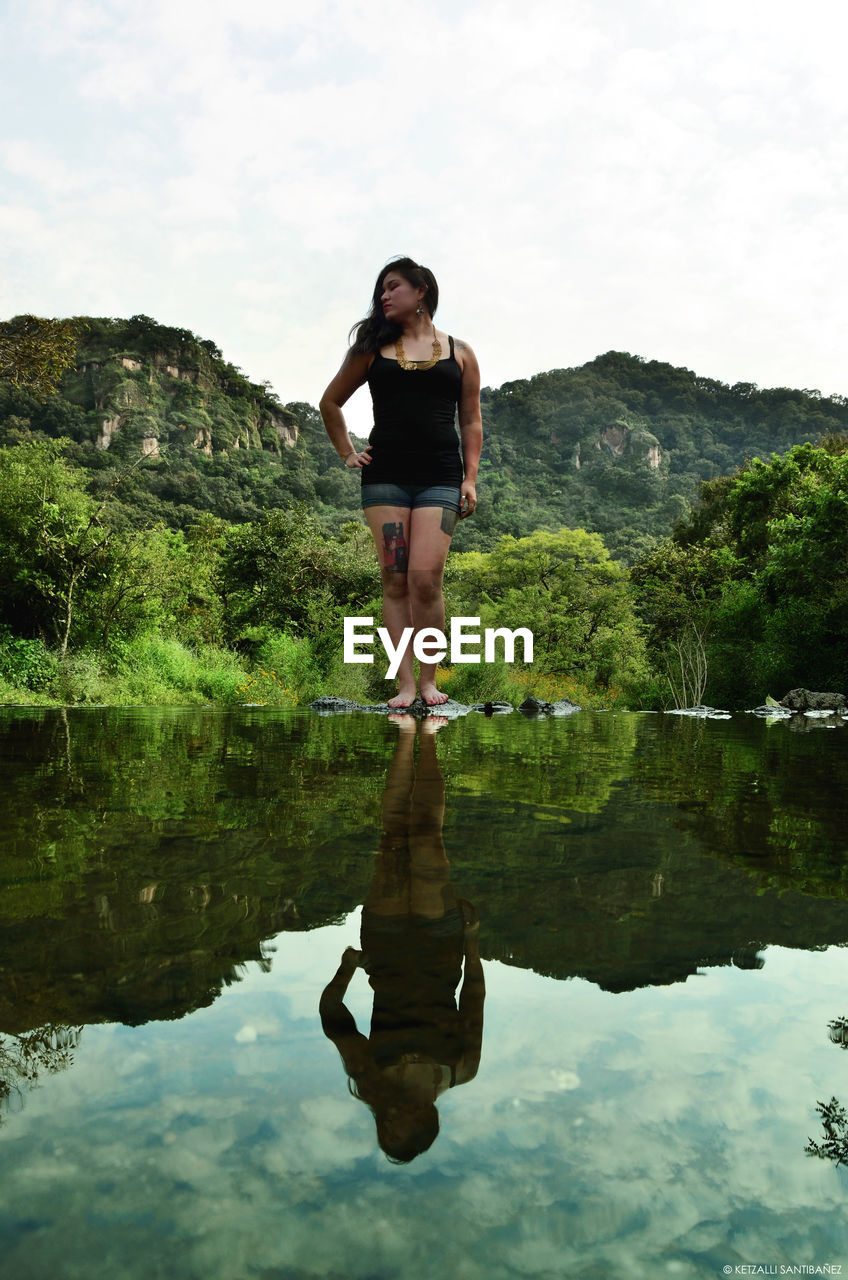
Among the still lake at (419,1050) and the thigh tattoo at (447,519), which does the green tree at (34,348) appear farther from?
the still lake at (419,1050)

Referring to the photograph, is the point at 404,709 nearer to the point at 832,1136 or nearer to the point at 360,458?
the point at 360,458

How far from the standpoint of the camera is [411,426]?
4312mm

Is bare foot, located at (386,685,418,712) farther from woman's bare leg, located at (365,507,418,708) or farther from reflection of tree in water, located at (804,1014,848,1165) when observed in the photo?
reflection of tree in water, located at (804,1014,848,1165)

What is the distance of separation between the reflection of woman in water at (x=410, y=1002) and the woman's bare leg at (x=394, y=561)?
302cm

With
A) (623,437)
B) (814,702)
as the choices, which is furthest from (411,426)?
(623,437)

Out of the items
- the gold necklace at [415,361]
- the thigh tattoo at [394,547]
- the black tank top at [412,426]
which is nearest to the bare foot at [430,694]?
the thigh tattoo at [394,547]

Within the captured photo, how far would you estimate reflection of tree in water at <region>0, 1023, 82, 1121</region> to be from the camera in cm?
70

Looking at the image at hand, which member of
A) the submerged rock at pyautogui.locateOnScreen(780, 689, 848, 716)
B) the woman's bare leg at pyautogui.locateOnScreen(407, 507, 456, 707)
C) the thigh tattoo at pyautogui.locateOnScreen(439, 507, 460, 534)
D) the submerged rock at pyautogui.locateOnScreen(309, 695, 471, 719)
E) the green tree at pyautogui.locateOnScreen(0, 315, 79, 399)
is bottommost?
the submerged rock at pyautogui.locateOnScreen(780, 689, 848, 716)

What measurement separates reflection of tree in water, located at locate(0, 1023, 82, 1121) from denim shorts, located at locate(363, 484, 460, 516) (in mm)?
3774

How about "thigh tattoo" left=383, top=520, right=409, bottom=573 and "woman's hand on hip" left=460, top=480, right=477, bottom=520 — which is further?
"woman's hand on hip" left=460, top=480, right=477, bottom=520

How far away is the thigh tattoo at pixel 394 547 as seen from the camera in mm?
4414

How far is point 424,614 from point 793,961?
3.61m

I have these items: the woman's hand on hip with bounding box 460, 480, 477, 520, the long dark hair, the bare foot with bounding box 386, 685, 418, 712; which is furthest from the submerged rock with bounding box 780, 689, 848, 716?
the long dark hair

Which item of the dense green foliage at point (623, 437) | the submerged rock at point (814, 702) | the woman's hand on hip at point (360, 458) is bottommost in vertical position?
the submerged rock at point (814, 702)
